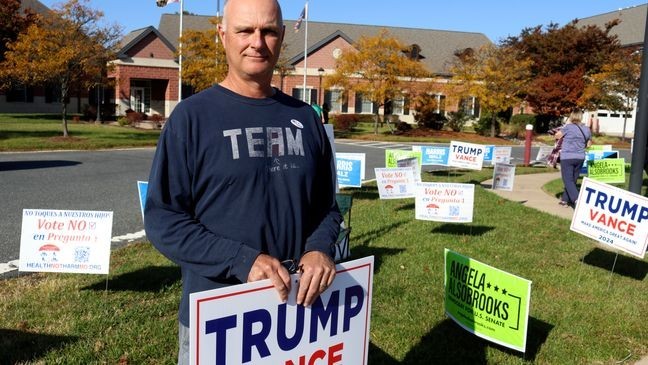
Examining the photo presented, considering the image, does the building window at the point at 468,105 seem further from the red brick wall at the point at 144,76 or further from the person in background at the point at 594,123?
Answer: the red brick wall at the point at 144,76

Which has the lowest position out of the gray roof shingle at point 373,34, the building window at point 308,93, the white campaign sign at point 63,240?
the white campaign sign at point 63,240

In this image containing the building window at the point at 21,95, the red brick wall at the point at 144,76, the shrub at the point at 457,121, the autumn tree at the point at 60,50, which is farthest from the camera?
the building window at the point at 21,95

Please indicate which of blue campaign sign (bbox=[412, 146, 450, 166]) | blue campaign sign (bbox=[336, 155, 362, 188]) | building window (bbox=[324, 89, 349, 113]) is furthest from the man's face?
building window (bbox=[324, 89, 349, 113])

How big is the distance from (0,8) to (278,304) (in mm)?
39984

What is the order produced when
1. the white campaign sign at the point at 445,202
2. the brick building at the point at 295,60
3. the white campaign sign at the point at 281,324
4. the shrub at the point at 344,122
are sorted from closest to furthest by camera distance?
the white campaign sign at the point at 281,324 → the white campaign sign at the point at 445,202 → the shrub at the point at 344,122 → the brick building at the point at 295,60

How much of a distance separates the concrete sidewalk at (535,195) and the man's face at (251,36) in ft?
27.7

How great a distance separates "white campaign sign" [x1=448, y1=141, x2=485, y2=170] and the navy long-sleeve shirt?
1129cm

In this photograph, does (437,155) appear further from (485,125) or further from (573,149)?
(485,125)

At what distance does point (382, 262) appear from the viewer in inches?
240

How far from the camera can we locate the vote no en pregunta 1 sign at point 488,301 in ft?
12.6

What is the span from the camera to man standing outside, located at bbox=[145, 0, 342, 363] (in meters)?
1.88

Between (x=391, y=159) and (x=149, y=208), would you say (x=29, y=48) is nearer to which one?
(x=391, y=159)

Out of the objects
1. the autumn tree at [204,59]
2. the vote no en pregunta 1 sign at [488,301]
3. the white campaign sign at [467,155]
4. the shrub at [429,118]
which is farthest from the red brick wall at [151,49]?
the vote no en pregunta 1 sign at [488,301]

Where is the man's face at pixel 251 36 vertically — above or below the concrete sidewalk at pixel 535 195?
above
